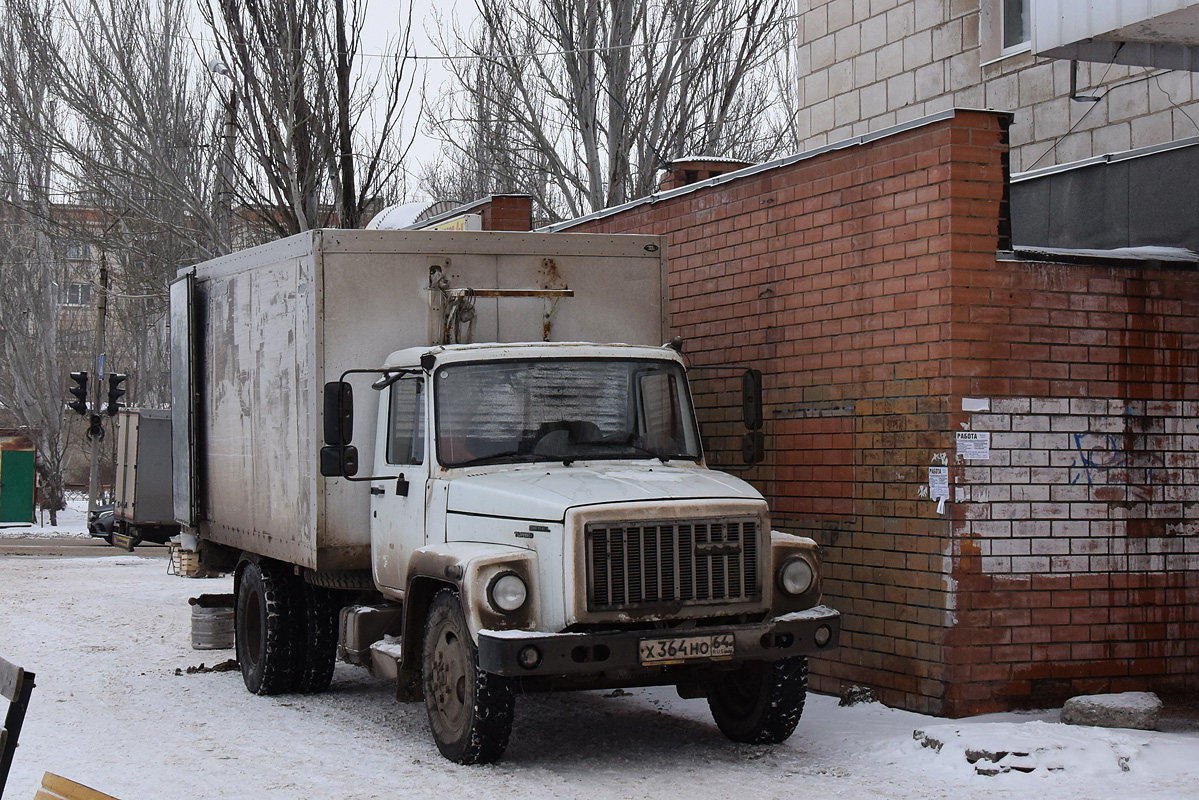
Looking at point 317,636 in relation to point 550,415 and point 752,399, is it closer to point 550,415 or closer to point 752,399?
point 550,415

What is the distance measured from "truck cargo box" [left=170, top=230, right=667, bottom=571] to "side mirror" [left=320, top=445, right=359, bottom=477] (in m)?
0.57

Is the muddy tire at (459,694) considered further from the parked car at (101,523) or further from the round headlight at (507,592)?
the parked car at (101,523)

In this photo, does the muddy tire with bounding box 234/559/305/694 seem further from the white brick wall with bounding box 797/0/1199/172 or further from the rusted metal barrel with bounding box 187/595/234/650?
the white brick wall with bounding box 797/0/1199/172

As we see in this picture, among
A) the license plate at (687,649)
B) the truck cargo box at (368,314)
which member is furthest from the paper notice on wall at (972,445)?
the truck cargo box at (368,314)

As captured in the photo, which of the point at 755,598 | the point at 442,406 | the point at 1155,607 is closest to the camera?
the point at 755,598

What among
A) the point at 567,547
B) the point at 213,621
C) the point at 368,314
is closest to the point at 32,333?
the point at 213,621

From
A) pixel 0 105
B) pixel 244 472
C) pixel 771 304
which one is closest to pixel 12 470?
pixel 0 105

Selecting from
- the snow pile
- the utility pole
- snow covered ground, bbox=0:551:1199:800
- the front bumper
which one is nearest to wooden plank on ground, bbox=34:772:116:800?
snow covered ground, bbox=0:551:1199:800

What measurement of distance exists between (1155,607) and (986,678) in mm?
1247

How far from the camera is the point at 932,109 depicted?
515 inches

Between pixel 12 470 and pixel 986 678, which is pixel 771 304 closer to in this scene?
pixel 986 678

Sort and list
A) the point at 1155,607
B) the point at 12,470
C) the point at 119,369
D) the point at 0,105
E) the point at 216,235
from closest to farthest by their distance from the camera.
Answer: the point at 1155,607 → the point at 216,235 → the point at 0,105 → the point at 12,470 → the point at 119,369

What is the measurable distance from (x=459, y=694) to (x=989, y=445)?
3.25 meters

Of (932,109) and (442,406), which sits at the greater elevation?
(932,109)
